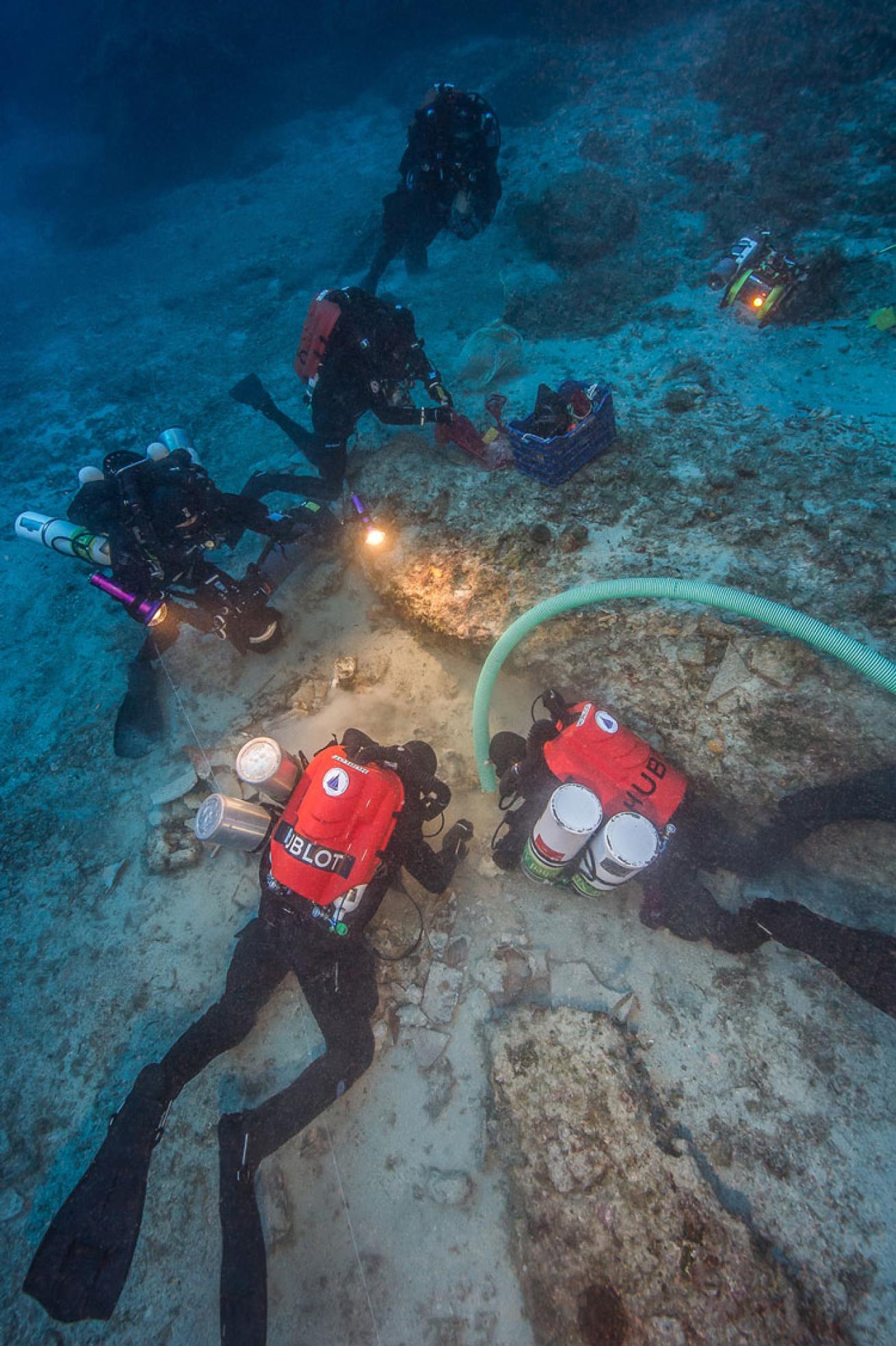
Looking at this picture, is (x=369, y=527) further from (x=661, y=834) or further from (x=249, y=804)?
(x=661, y=834)

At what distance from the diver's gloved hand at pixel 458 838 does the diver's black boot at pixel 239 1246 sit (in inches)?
88.4

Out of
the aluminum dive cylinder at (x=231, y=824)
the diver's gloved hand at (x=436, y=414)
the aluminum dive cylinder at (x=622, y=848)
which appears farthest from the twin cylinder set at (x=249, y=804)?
the diver's gloved hand at (x=436, y=414)

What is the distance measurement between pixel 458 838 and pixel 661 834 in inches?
61.1

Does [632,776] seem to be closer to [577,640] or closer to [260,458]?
[577,640]

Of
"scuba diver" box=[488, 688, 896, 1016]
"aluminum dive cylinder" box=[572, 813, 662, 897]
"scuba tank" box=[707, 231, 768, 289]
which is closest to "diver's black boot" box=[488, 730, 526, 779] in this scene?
"scuba diver" box=[488, 688, 896, 1016]

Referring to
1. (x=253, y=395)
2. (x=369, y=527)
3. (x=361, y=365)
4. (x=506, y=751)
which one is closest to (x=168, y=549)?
(x=369, y=527)

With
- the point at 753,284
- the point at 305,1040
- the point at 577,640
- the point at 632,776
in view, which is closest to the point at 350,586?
the point at 577,640

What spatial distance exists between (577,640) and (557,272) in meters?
7.44

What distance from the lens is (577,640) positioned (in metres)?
4.63

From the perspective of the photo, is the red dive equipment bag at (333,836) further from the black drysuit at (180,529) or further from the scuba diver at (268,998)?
the black drysuit at (180,529)

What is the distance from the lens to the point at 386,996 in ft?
13.1

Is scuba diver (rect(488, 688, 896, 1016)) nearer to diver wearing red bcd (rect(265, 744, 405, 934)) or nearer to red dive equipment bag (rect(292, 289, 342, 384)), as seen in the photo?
diver wearing red bcd (rect(265, 744, 405, 934))

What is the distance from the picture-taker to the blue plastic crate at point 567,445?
4.78 meters

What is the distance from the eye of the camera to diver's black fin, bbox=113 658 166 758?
565 centimetres
